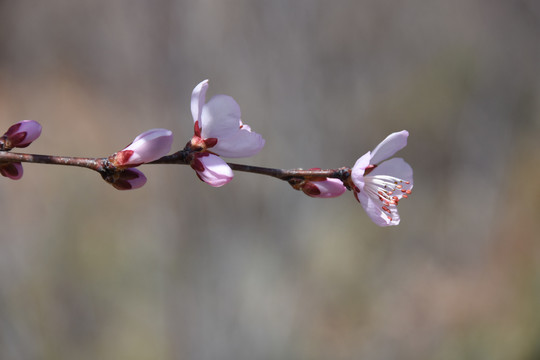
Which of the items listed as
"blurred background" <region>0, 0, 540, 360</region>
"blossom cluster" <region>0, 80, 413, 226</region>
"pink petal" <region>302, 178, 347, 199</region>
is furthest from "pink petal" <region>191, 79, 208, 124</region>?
"blurred background" <region>0, 0, 540, 360</region>

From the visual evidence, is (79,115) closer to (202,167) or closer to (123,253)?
(123,253)

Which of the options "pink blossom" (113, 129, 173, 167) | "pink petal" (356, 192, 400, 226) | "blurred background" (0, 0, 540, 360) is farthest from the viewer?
"blurred background" (0, 0, 540, 360)

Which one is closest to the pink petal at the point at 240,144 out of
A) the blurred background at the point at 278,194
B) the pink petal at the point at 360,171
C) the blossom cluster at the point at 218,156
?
the blossom cluster at the point at 218,156

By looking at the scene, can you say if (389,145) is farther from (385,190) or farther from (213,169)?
(213,169)

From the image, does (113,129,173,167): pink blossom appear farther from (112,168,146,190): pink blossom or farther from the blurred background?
the blurred background

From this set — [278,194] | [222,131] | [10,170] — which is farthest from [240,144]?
[278,194]

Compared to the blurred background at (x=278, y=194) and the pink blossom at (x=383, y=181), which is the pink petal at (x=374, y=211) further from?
the blurred background at (x=278, y=194)

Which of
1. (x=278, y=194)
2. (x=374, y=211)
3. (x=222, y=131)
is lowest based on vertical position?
(x=278, y=194)
